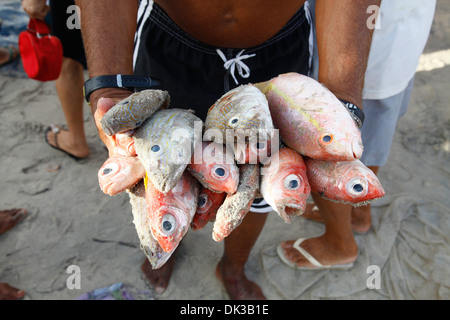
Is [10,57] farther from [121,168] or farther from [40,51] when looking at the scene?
[121,168]

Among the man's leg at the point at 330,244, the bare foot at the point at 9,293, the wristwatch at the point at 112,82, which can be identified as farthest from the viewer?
the man's leg at the point at 330,244

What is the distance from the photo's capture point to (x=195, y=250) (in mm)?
2514

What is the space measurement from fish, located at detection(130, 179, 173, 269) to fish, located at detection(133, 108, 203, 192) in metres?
0.12

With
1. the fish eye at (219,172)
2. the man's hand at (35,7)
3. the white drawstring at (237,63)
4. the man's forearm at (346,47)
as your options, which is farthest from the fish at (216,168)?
the man's hand at (35,7)

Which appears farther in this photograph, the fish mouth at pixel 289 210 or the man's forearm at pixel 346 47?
the man's forearm at pixel 346 47

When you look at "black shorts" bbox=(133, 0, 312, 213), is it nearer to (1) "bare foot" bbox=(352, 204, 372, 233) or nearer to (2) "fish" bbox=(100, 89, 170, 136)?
(2) "fish" bbox=(100, 89, 170, 136)

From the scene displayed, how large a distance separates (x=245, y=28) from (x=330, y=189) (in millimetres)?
897

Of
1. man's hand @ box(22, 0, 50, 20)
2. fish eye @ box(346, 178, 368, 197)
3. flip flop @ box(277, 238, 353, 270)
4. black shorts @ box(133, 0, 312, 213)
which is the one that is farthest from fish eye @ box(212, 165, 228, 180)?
man's hand @ box(22, 0, 50, 20)

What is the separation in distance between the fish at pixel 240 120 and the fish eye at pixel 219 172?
0.07 metres

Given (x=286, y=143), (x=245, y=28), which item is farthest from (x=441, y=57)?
(x=286, y=143)

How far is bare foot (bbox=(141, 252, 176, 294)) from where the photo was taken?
228 cm

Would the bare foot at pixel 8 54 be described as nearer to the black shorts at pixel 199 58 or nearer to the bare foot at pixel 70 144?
the bare foot at pixel 70 144

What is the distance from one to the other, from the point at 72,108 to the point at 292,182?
247 cm

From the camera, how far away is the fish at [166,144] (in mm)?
886
